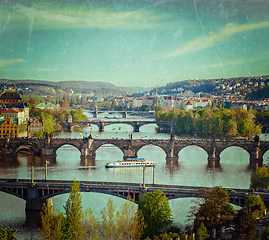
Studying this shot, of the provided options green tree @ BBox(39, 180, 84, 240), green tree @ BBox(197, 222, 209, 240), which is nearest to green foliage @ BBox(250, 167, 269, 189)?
green tree @ BBox(197, 222, 209, 240)

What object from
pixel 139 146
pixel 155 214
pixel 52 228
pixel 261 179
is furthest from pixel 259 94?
pixel 52 228

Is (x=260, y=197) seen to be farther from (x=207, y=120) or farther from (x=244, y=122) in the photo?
(x=207, y=120)

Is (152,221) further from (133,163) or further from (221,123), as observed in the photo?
(221,123)

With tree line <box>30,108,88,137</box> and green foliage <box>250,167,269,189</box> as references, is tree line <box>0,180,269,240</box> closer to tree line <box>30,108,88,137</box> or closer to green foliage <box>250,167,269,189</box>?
green foliage <box>250,167,269,189</box>

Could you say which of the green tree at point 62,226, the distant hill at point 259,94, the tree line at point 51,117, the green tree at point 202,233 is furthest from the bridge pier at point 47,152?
the distant hill at point 259,94

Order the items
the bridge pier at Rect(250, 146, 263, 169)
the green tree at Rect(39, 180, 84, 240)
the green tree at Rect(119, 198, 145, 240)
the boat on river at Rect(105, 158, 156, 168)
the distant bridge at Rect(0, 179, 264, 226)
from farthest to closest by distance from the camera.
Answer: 1. the bridge pier at Rect(250, 146, 263, 169)
2. the boat on river at Rect(105, 158, 156, 168)
3. the distant bridge at Rect(0, 179, 264, 226)
4. the green tree at Rect(119, 198, 145, 240)
5. the green tree at Rect(39, 180, 84, 240)
